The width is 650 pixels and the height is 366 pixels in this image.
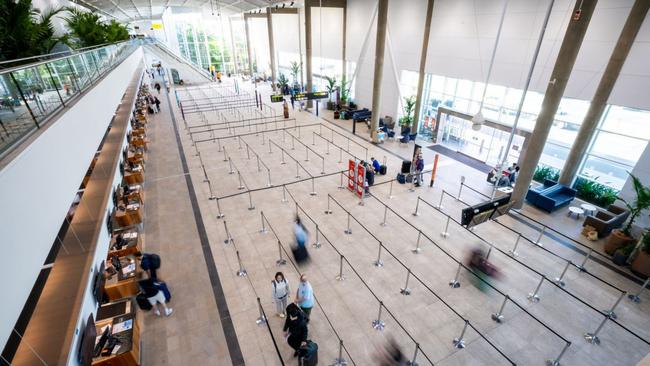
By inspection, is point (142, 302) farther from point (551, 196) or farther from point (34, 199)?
point (551, 196)

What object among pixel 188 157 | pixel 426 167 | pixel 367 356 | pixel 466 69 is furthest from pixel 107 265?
pixel 466 69

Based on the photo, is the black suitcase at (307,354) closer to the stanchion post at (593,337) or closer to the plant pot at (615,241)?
the stanchion post at (593,337)

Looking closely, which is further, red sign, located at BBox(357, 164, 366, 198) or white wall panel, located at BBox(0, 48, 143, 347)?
red sign, located at BBox(357, 164, 366, 198)

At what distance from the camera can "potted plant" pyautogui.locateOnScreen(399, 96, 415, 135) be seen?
765 inches

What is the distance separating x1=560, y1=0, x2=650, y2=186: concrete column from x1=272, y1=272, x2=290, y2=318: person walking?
486 inches

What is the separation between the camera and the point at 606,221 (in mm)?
10031

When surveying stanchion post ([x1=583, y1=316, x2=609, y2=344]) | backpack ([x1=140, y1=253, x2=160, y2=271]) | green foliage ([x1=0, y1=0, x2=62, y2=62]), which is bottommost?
stanchion post ([x1=583, y1=316, x2=609, y2=344])

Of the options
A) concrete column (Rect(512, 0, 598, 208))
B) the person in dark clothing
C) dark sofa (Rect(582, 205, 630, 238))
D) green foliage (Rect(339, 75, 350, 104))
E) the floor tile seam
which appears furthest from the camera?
green foliage (Rect(339, 75, 350, 104))

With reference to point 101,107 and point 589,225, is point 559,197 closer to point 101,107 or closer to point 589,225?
point 589,225

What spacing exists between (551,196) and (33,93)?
51.2ft

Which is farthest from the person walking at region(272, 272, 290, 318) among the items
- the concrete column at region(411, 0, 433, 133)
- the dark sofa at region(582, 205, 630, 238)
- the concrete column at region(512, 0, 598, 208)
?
the concrete column at region(411, 0, 433, 133)

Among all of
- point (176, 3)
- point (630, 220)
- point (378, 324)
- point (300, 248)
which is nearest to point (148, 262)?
point (300, 248)

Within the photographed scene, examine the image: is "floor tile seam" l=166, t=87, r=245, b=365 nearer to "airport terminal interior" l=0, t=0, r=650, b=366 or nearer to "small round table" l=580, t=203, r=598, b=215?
"airport terminal interior" l=0, t=0, r=650, b=366

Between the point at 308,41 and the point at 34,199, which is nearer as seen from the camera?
the point at 34,199
